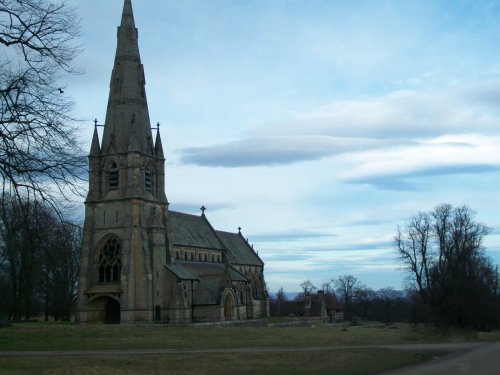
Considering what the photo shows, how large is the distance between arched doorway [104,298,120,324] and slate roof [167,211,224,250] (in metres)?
9.56

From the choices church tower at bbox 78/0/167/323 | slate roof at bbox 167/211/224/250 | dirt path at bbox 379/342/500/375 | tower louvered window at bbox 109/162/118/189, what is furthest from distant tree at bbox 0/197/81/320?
dirt path at bbox 379/342/500/375

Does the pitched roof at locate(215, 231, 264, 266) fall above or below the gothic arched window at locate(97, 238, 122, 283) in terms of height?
above

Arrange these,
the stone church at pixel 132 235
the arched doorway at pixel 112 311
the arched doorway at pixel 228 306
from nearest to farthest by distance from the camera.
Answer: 1. the stone church at pixel 132 235
2. the arched doorway at pixel 112 311
3. the arched doorway at pixel 228 306

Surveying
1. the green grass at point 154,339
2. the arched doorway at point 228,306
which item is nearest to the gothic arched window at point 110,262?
the arched doorway at point 228,306

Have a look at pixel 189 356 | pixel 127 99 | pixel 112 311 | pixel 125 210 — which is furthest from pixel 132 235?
pixel 189 356

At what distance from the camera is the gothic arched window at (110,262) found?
63.5m

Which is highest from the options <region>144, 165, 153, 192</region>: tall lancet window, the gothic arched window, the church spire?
the church spire

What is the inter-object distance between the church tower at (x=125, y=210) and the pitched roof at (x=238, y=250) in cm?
2340

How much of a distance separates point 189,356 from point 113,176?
138ft

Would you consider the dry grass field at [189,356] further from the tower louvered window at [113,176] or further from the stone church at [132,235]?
the tower louvered window at [113,176]

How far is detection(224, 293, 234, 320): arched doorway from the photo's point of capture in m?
69.9

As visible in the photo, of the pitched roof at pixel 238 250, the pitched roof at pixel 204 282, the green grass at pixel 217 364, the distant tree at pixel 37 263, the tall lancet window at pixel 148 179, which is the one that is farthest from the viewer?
the pitched roof at pixel 238 250

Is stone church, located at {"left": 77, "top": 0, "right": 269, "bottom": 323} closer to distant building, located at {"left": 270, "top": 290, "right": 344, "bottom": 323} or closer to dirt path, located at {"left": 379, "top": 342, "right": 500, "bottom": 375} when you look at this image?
distant building, located at {"left": 270, "top": 290, "right": 344, "bottom": 323}

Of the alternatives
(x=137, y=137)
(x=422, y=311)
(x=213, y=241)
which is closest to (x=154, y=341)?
(x=137, y=137)
